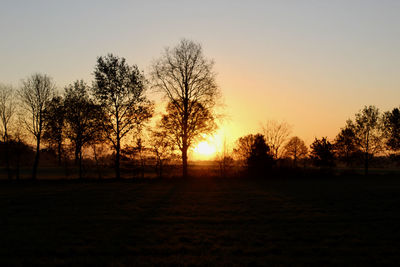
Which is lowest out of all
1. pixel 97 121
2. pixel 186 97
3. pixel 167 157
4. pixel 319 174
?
pixel 319 174

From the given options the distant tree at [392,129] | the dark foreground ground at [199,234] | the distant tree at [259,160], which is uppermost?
the distant tree at [392,129]

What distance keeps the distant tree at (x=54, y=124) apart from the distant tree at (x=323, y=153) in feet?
215

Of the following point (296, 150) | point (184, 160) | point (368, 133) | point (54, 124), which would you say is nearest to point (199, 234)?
point (184, 160)

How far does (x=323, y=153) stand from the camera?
79938 millimetres

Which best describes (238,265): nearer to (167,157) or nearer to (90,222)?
(90,222)

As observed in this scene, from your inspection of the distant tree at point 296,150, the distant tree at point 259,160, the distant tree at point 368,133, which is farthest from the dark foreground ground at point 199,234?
the distant tree at point 296,150

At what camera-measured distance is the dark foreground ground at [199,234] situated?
899 centimetres

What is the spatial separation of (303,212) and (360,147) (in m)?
55.8

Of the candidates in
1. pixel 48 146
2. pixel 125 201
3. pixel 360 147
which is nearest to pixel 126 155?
pixel 48 146

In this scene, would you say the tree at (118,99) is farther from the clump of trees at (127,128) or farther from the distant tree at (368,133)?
the distant tree at (368,133)

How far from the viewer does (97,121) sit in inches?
1449

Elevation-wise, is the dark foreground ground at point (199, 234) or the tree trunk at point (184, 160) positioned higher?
the tree trunk at point (184, 160)

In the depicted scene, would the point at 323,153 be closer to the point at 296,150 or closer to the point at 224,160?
the point at 296,150

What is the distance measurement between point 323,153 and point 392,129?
783 inches
